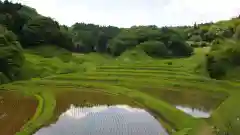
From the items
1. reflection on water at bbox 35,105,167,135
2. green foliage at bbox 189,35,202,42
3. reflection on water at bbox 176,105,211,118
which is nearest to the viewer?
reflection on water at bbox 35,105,167,135

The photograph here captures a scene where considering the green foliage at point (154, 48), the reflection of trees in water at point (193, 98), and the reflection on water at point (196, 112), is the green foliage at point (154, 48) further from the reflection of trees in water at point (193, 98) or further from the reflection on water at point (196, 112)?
the reflection on water at point (196, 112)

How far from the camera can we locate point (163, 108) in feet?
63.2

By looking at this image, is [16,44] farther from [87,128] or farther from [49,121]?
[87,128]

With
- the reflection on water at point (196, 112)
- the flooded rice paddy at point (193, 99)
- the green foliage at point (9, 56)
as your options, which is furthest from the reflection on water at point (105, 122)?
the green foliage at point (9, 56)

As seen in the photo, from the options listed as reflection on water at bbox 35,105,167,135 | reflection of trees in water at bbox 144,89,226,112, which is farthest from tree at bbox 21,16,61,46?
reflection on water at bbox 35,105,167,135

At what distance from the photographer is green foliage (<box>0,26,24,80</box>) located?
2961 centimetres

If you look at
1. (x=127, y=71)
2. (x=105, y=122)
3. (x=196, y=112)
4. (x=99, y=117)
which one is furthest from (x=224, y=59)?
(x=105, y=122)

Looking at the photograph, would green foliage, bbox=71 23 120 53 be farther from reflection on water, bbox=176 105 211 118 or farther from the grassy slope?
reflection on water, bbox=176 105 211 118

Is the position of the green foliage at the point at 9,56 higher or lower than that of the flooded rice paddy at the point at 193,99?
higher

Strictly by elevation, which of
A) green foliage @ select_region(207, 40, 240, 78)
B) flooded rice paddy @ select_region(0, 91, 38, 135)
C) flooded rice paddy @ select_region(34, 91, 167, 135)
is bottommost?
flooded rice paddy @ select_region(34, 91, 167, 135)

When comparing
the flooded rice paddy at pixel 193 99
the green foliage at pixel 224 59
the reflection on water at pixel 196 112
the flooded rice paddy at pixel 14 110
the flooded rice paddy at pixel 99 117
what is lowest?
the reflection on water at pixel 196 112

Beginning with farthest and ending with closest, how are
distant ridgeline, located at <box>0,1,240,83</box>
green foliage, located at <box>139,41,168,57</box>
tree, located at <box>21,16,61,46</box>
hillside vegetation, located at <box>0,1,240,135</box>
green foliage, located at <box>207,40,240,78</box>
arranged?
green foliage, located at <box>139,41,168,57</box>, tree, located at <box>21,16,61,46</box>, distant ridgeline, located at <box>0,1,240,83</box>, green foliage, located at <box>207,40,240,78</box>, hillside vegetation, located at <box>0,1,240,135</box>

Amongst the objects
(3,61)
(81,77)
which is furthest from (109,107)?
(3,61)

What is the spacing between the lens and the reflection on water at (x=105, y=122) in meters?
15.1
